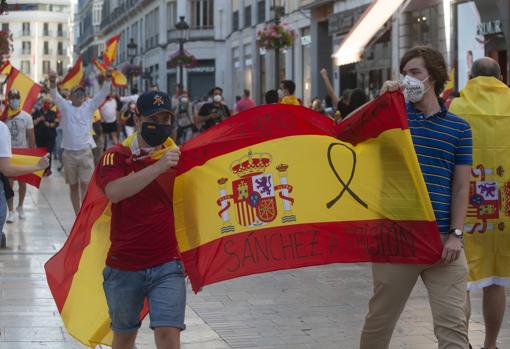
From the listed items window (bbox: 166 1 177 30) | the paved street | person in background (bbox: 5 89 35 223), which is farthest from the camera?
window (bbox: 166 1 177 30)

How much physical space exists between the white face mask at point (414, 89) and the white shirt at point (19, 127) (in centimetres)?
978

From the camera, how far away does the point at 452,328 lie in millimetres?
5480

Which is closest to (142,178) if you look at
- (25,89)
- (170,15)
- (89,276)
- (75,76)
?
(89,276)

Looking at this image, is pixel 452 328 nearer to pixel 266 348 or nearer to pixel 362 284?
pixel 266 348

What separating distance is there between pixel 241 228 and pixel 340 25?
98.6 ft

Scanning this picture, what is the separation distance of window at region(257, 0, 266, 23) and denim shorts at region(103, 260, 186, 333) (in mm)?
43563

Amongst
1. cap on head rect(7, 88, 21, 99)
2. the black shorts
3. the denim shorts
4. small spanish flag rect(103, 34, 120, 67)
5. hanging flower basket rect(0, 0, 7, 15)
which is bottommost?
the denim shorts

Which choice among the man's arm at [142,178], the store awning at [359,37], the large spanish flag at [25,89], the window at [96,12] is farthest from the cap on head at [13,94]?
the window at [96,12]

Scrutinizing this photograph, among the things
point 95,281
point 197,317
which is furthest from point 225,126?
point 197,317

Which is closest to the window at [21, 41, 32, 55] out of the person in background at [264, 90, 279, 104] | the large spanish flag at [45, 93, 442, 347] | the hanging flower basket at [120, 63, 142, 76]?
the hanging flower basket at [120, 63, 142, 76]

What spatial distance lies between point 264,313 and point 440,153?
127 inches

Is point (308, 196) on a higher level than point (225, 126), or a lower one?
lower

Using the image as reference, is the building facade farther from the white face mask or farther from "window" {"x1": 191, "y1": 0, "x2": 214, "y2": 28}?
the white face mask

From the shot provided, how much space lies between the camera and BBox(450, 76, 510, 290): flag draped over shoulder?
23.3ft
